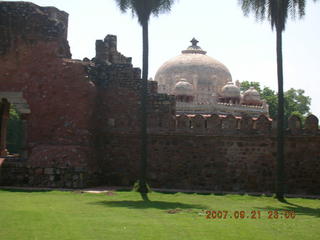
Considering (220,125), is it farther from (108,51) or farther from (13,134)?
(13,134)

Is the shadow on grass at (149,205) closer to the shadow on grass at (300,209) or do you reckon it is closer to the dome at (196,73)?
the shadow on grass at (300,209)

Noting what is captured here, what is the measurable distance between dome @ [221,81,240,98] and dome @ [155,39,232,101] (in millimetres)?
1475

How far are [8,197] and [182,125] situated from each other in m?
5.94

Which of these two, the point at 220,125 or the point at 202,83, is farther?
the point at 202,83

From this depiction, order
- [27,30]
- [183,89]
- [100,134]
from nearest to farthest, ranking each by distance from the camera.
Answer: [27,30]
[100,134]
[183,89]

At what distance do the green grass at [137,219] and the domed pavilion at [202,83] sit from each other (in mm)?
25449

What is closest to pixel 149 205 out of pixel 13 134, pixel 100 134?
pixel 100 134

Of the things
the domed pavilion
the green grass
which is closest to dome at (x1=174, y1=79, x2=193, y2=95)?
the domed pavilion

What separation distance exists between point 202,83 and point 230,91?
2662 mm

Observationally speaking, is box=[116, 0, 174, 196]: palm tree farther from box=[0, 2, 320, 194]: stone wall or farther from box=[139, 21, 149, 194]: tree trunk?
box=[0, 2, 320, 194]: stone wall

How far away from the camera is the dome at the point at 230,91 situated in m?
39.1

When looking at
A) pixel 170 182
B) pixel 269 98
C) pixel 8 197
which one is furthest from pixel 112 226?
pixel 269 98

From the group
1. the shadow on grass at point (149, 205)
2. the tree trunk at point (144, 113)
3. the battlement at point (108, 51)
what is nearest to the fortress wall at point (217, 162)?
the tree trunk at point (144, 113)

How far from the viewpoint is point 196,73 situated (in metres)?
40.8
